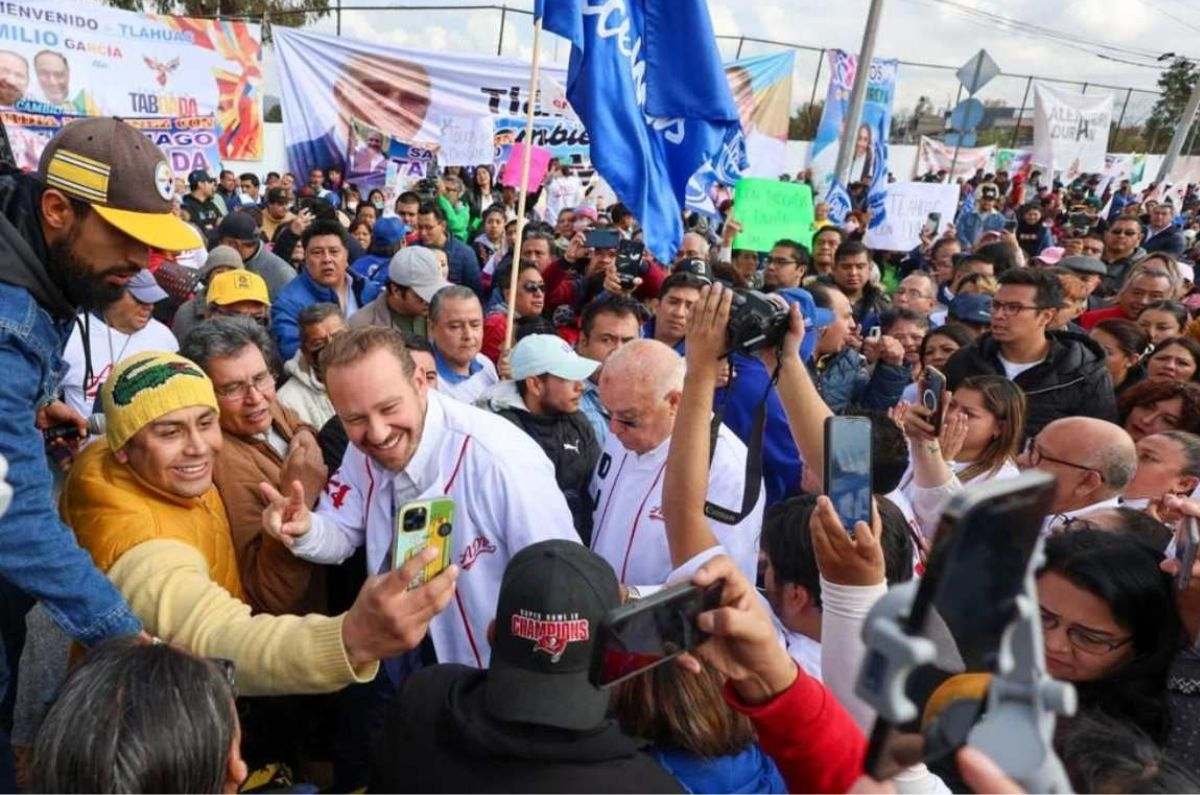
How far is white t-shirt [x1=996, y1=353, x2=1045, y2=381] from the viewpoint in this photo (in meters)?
3.94

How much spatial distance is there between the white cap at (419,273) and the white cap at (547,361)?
4.15ft

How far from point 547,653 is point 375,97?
11.3m

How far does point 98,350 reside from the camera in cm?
348

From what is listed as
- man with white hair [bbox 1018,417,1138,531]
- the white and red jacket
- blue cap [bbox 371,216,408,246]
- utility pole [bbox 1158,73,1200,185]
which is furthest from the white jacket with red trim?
utility pole [bbox 1158,73,1200,185]

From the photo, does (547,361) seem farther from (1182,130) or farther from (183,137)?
(1182,130)

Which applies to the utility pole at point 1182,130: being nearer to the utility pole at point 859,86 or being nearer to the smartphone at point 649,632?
the utility pole at point 859,86

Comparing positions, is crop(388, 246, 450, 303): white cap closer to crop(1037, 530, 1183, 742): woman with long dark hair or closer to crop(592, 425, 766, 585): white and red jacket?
crop(592, 425, 766, 585): white and red jacket

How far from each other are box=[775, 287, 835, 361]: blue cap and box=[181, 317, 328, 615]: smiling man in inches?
89.5

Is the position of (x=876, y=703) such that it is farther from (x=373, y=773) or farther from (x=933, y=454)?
(x=933, y=454)

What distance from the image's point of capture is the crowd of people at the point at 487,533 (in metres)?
1.22

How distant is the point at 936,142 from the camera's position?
19922 mm

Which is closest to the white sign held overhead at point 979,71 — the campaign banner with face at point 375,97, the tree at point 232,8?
the campaign banner with face at point 375,97

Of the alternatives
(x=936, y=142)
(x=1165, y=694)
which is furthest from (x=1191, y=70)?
(x=1165, y=694)

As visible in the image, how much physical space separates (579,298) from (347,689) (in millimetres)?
3902
